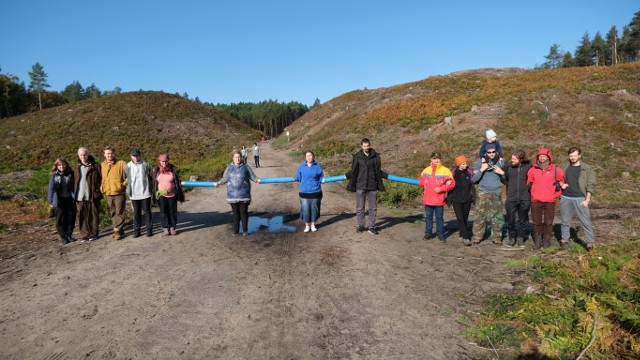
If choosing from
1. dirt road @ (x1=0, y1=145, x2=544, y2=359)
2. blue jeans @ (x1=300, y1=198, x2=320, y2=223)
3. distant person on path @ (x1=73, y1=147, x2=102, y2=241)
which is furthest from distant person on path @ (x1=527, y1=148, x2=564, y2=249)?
distant person on path @ (x1=73, y1=147, x2=102, y2=241)

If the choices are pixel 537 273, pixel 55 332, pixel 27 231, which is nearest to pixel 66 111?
pixel 27 231

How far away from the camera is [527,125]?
21422 millimetres

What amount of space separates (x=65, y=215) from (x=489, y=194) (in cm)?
1054

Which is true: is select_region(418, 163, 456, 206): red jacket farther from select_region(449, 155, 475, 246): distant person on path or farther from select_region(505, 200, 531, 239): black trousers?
select_region(505, 200, 531, 239): black trousers

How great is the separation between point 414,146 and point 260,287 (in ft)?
61.3

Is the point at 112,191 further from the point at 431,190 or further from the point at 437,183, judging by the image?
the point at 437,183

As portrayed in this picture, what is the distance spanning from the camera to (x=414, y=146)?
22.9 meters

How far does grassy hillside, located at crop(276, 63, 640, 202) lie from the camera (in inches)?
672

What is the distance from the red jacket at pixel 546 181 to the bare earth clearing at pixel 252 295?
1298 mm

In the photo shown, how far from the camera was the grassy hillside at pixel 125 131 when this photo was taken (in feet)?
130

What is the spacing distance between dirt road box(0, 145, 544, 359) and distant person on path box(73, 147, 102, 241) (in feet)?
1.59

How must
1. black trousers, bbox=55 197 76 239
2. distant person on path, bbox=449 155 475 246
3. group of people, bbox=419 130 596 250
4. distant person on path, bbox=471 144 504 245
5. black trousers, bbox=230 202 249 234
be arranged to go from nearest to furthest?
1. group of people, bbox=419 130 596 250
2. distant person on path, bbox=471 144 504 245
3. distant person on path, bbox=449 155 475 246
4. black trousers, bbox=55 197 76 239
5. black trousers, bbox=230 202 249 234

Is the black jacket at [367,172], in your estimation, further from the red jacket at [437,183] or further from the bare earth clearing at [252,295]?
the bare earth clearing at [252,295]

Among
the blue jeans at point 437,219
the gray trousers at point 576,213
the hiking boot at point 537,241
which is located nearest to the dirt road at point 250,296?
the blue jeans at point 437,219
